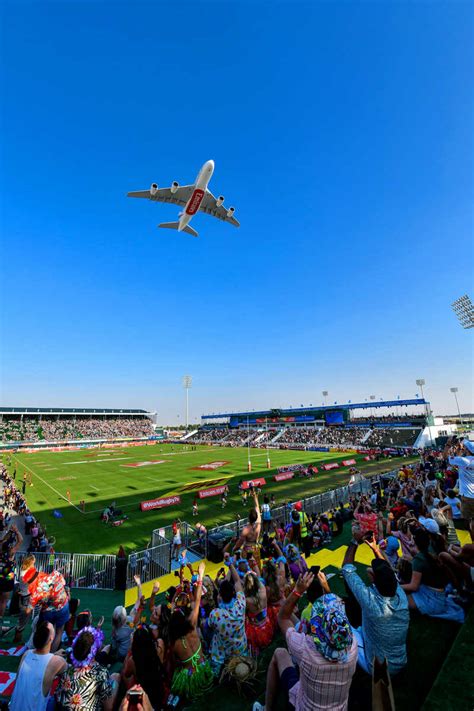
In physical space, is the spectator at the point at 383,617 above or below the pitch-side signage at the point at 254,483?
above

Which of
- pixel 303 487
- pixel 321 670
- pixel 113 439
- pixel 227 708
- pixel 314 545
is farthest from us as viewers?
pixel 113 439

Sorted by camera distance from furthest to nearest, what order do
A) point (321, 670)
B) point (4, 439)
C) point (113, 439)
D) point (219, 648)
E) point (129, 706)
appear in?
point (113, 439) → point (4, 439) → point (219, 648) → point (129, 706) → point (321, 670)

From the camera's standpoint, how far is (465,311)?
3431 cm

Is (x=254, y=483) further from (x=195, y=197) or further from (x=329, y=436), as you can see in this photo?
(x=329, y=436)

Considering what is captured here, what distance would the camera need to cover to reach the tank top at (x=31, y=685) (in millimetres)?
3424

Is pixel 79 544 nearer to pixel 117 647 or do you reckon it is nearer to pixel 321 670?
pixel 117 647

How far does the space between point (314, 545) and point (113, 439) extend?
9097cm

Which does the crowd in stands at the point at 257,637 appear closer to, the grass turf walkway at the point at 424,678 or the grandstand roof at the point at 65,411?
the grass turf walkway at the point at 424,678

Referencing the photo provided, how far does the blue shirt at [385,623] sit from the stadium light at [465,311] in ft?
124

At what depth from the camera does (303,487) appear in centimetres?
2822

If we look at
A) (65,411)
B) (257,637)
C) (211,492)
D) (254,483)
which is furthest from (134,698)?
(65,411)


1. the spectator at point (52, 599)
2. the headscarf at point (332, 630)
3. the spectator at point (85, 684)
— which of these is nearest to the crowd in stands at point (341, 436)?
the spectator at point (52, 599)

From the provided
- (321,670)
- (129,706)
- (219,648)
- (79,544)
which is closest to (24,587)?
(219,648)

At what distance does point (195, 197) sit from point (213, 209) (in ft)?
12.1
